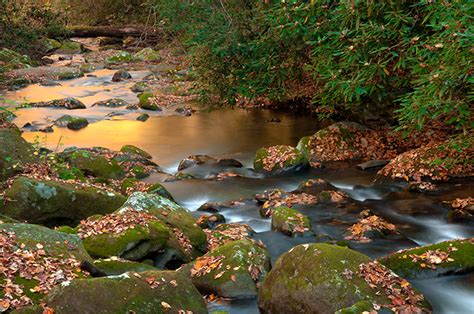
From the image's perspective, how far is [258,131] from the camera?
18.6 metres

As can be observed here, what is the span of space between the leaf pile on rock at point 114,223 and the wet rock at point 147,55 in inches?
1074

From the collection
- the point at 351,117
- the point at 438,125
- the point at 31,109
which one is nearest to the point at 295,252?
the point at 438,125

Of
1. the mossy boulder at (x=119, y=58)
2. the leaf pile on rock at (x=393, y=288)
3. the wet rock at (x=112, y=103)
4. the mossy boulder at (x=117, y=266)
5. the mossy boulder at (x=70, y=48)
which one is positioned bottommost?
the mossy boulder at (x=70, y=48)

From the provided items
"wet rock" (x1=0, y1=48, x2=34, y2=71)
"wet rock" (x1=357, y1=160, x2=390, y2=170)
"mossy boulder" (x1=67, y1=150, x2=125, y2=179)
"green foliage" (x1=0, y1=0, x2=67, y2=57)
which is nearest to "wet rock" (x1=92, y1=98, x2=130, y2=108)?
"wet rock" (x1=0, y1=48, x2=34, y2=71)

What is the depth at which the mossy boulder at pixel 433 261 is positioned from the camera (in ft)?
25.2

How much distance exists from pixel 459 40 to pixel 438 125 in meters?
6.91

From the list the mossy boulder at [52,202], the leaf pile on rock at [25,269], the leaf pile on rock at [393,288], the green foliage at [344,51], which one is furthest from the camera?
the green foliage at [344,51]

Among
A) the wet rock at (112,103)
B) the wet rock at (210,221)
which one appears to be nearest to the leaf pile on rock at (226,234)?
the wet rock at (210,221)

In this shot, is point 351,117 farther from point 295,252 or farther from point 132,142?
point 295,252

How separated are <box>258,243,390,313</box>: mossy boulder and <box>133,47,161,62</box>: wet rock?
29.2 metres

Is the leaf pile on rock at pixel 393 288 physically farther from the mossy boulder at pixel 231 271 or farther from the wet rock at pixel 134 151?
the wet rock at pixel 134 151

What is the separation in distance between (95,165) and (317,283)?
Result: 812cm

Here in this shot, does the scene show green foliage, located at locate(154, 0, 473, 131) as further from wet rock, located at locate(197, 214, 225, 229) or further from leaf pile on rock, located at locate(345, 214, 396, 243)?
wet rock, located at locate(197, 214, 225, 229)

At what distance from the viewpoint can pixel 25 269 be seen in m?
5.66
